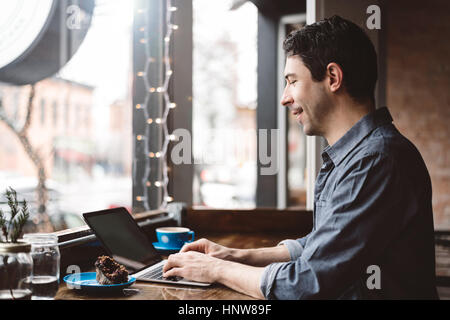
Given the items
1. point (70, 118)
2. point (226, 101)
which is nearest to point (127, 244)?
point (70, 118)

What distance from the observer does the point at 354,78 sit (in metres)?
1.28

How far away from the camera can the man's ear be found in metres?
1.28

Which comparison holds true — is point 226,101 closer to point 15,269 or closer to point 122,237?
point 122,237

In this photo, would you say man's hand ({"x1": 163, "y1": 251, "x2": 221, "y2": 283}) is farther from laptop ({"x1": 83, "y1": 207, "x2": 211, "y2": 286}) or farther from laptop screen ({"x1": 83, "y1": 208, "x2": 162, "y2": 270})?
laptop screen ({"x1": 83, "y1": 208, "x2": 162, "y2": 270})

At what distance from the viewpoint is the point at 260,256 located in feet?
4.95

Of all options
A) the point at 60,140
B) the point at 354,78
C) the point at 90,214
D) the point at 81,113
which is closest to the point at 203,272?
the point at 90,214

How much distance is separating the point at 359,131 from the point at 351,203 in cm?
26

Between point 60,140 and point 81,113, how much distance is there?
313 millimetres

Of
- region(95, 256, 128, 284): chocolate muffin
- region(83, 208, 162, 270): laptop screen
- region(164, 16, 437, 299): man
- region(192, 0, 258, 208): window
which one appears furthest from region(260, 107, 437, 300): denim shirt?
region(192, 0, 258, 208): window

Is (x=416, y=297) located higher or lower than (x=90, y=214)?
lower

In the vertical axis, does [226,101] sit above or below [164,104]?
above

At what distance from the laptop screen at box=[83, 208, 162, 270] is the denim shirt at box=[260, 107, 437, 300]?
49 cm

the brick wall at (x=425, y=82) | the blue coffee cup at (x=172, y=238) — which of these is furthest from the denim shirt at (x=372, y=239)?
the brick wall at (x=425, y=82)

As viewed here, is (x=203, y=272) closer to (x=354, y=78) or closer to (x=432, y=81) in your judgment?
(x=354, y=78)
